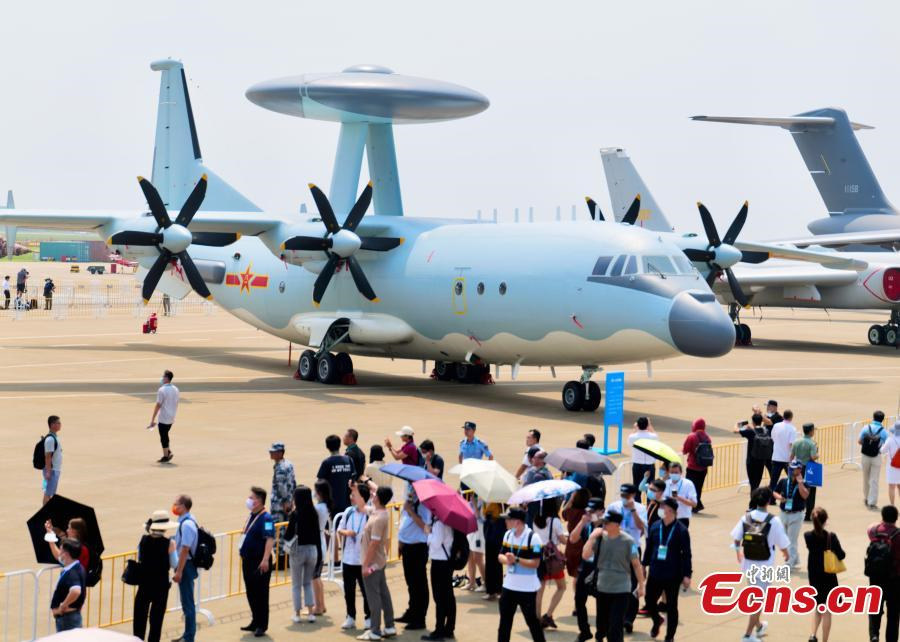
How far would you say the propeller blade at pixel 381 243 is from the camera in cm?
3078

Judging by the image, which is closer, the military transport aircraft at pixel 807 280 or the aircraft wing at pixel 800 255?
the aircraft wing at pixel 800 255

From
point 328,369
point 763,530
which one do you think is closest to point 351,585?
point 763,530

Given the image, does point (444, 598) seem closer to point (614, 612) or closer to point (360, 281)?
point (614, 612)

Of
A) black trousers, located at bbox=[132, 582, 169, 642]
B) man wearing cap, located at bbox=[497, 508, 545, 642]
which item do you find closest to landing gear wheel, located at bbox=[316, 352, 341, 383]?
black trousers, located at bbox=[132, 582, 169, 642]

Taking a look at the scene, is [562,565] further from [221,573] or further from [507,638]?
[221,573]

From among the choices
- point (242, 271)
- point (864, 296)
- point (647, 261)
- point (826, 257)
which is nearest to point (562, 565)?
point (647, 261)

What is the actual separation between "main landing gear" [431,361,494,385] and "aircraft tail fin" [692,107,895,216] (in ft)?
101

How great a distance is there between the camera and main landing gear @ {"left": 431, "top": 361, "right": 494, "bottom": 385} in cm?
3168

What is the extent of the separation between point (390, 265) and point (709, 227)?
850cm

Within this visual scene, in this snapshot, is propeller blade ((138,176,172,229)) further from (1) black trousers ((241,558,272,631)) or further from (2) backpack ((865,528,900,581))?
(2) backpack ((865,528,900,581))

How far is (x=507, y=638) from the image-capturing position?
34.8 ft

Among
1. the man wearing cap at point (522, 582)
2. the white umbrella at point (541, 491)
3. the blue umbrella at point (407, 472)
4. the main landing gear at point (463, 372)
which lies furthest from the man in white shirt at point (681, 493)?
the main landing gear at point (463, 372)

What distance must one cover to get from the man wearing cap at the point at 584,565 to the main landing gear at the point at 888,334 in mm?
39226

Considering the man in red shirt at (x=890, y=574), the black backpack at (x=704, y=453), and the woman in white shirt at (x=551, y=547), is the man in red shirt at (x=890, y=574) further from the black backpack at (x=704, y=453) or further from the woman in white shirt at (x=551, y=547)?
the black backpack at (x=704, y=453)
